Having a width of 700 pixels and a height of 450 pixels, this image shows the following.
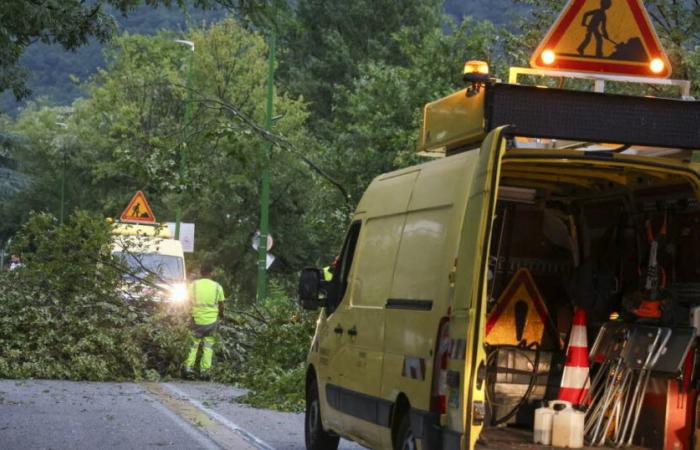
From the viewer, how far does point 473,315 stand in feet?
25.4

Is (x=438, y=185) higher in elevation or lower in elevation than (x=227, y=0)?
lower

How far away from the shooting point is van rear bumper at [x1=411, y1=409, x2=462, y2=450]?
7941mm

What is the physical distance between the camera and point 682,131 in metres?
8.49

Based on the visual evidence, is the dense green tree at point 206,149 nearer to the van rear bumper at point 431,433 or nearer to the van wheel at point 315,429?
the van wheel at point 315,429

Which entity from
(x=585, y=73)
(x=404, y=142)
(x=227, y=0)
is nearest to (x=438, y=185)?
(x=585, y=73)

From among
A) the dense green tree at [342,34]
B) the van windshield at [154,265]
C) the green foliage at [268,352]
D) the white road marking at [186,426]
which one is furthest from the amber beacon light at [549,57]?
the dense green tree at [342,34]

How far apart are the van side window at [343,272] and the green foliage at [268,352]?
Result: 4.93m

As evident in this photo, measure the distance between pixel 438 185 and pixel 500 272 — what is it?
1.67 metres

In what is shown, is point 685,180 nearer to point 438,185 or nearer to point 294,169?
point 438,185

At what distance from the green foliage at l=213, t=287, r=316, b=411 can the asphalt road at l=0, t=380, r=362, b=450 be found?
1.25 ft

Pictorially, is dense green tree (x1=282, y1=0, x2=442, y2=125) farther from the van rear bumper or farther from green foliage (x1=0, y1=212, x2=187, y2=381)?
the van rear bumper

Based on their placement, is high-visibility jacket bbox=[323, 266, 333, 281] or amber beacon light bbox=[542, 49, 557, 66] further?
high-visibility jacket bbox=[323, 266, 333, 281]

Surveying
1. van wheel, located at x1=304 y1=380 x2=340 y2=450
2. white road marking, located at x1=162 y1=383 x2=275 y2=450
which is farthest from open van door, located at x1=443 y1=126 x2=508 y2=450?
white road marking, located at x1=162 y1=383 x2=275 y2=450

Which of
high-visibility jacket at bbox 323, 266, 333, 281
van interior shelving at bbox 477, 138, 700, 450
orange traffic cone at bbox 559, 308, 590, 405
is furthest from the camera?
high-visibility jacket at bbox 323, 266, 333, 281
